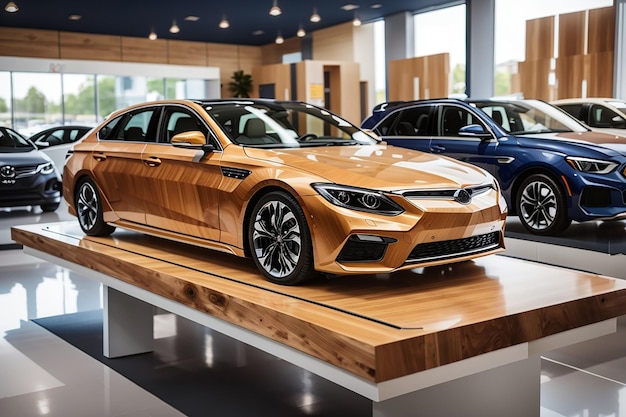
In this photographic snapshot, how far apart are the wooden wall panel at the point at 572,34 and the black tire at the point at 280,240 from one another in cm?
911

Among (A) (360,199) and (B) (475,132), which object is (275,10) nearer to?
(B) (475,132)

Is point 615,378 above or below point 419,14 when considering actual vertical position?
below

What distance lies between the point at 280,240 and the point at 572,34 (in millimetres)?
9337

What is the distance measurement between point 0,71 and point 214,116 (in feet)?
39.4

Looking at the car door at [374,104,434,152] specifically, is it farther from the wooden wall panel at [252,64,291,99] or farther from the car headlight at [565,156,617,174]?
the wooden wall panel at [252,64,291,99]

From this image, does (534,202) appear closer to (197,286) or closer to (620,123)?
(620,123)

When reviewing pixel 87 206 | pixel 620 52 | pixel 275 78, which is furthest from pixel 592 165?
pixel 275 78

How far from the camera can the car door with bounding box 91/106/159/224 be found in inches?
184

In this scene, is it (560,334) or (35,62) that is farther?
(35,62)

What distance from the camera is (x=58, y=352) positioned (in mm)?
4684

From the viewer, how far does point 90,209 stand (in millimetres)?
5273

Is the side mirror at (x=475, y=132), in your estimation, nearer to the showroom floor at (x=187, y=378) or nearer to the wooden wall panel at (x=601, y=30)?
the showroom floor at (x=187, y=378)

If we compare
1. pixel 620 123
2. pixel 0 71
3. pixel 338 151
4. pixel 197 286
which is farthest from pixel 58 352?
pixel 0 71

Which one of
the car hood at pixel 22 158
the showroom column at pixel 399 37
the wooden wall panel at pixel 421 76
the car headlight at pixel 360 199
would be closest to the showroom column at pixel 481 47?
the wooden wall panel at pixel 421 76
